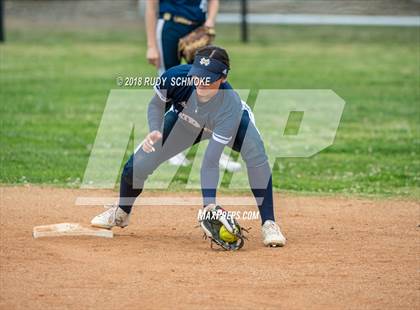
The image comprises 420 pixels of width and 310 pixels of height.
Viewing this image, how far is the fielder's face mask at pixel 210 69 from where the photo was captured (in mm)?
7879

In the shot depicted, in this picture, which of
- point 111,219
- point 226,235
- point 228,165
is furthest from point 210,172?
point 228,165

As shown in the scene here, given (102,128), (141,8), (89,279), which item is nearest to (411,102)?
(102,128)

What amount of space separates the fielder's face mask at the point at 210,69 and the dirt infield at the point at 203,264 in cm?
145

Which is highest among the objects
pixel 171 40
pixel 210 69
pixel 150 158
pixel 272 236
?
pixel 210 69

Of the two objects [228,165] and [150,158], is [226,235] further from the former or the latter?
[228,165]

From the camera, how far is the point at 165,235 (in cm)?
859

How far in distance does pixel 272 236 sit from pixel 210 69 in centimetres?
149

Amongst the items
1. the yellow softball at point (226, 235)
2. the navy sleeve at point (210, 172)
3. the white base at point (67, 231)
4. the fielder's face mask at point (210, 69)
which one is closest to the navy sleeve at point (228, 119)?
the navy sleeve at point (210, 172)

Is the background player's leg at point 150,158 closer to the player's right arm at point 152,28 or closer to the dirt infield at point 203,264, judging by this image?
the dirt infield at point 203,264

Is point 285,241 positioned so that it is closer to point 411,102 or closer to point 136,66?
point 411,102

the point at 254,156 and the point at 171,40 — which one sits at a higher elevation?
the point at 254,156

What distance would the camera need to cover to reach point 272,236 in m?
8.08

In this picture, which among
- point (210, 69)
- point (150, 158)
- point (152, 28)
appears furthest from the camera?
point (152, 28)

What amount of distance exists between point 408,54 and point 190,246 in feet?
55.4
